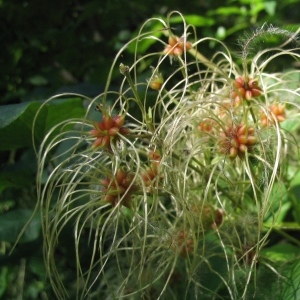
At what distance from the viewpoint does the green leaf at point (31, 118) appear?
0.77 meters

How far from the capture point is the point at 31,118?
0.78m

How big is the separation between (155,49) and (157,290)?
792 millimetres

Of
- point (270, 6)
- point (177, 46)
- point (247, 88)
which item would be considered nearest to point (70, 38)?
point (270, 6)

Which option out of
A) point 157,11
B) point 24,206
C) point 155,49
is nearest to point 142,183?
point 24,206

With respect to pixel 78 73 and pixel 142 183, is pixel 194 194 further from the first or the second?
pixel 78 73

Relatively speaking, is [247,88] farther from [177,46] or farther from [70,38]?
[70,38]

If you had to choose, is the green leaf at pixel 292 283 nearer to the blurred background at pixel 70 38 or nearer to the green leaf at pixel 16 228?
the green leaf at pixel 16 228

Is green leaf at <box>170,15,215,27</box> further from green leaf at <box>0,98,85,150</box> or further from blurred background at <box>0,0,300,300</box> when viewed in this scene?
green leaf at <box>0,98,85,150</box>

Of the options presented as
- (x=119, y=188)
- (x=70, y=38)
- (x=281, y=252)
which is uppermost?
(x=70, y=38)

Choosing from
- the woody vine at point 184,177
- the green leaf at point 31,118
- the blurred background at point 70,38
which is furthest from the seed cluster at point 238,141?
the blurred background at point 70,38

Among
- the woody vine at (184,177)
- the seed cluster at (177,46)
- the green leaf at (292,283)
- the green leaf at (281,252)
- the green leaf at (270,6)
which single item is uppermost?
the green leaf at (270,6)

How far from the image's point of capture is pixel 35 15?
4.76 feet

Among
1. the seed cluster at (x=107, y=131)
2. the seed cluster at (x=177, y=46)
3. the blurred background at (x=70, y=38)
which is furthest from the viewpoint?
the blurred background at (x=70, y=38)

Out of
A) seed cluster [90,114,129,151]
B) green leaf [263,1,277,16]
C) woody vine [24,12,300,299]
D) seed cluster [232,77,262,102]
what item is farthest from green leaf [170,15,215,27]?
seed cluster [90,114,129,151]
